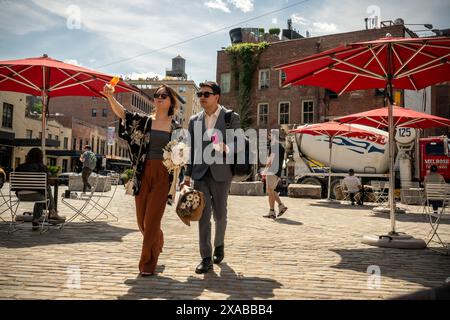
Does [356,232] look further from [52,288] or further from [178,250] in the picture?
[52,288]

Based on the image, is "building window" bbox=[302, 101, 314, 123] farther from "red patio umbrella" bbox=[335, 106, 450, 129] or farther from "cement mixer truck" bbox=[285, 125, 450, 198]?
"red patio umbrella" bbox=[335, 106, 450, 129]

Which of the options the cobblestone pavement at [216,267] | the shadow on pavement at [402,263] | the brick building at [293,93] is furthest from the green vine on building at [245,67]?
the shadow on pavement at [402,263]

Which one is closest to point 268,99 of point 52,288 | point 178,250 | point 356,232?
point 356,232

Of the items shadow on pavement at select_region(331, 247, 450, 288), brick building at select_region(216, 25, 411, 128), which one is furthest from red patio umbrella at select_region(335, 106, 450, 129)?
brick building at select_region(216, 25, 411, 128)

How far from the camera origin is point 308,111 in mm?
30609

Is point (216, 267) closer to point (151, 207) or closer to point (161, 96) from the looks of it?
point (151, 207)

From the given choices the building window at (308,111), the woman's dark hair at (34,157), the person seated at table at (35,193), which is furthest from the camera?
the building window at (308,111)

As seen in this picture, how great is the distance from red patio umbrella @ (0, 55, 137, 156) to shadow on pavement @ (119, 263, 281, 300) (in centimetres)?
462

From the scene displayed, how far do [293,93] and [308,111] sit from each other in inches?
81.8

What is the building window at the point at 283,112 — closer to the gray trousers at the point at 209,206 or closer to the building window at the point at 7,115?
the building window at the point at 7,115

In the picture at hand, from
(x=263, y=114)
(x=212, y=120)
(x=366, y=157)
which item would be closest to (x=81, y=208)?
(x=212, y=120)

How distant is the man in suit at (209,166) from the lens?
160 inches

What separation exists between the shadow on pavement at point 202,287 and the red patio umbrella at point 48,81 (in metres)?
4.62

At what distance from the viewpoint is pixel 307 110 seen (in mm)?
30688
